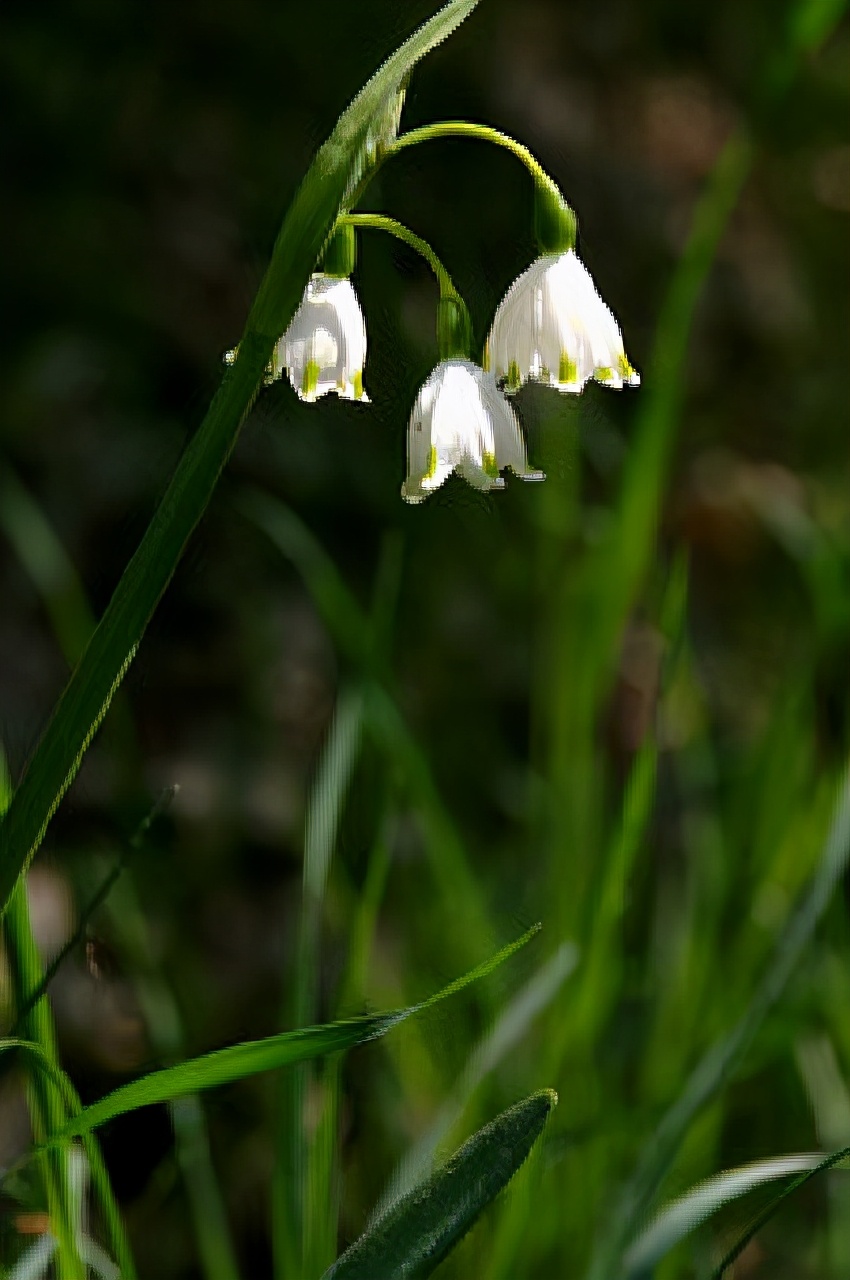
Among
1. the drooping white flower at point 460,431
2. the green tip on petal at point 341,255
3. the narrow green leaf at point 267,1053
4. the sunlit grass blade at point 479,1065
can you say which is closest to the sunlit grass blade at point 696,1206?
the sunlit grass blade at point 479,1065

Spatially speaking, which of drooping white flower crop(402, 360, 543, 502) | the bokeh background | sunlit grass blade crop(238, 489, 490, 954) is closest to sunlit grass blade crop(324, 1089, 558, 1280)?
drooping white flower crop(402, 360, 543, 502)

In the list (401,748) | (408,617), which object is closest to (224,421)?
(401,748)

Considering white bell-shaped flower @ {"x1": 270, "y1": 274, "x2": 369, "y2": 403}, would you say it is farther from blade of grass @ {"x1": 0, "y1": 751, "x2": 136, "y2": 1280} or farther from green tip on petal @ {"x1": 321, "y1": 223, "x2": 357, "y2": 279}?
blade of grass @ {"x1": 0, "y1": 751, "x2": 136, "y2": 1280}

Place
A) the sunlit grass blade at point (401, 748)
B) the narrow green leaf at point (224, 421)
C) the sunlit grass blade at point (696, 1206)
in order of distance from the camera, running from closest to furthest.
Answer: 1. the narrow green leaf at point (224, 421)
2. the sunlit grass blade at point (696, 1206)
3. the sunlit grass blade at point (401, 748)

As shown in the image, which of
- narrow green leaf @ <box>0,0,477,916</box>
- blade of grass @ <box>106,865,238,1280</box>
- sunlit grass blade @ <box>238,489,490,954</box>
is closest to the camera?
narrow green leaf @ <box>0,0,477,916</box>

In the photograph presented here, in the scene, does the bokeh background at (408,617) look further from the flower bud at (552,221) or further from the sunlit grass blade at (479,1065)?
the flower bud at (552,221)
